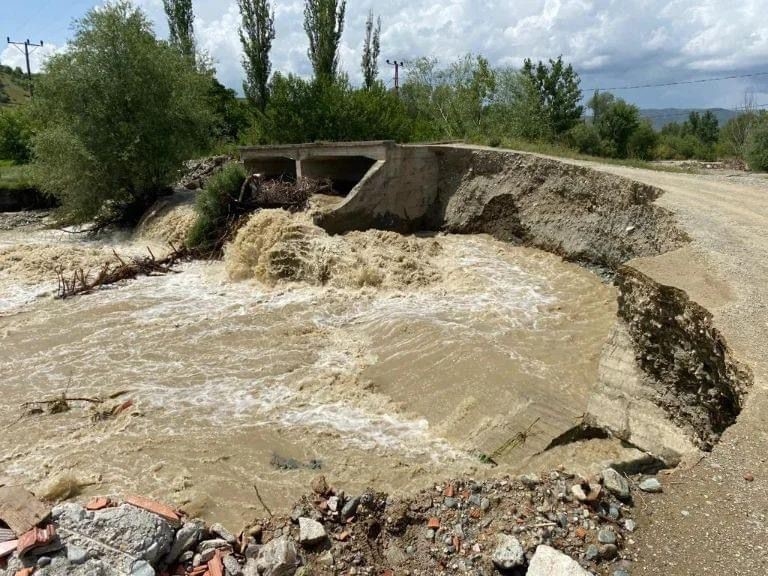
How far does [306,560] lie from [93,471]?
2717 mm

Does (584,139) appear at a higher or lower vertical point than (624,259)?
higher

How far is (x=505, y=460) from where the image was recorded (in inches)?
216

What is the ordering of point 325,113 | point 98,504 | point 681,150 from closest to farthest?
point 98,504
point 325,113
point 681,150

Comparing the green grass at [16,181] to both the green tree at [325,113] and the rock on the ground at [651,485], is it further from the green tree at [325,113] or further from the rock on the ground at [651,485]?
the rock on the ground at [651,485]

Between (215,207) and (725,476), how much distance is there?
12.8 meters

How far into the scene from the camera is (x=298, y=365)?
7.81 meters

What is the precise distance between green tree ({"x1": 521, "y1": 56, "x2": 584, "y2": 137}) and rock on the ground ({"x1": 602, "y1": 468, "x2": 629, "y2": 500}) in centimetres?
2745

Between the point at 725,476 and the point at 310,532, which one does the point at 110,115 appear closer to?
the point at 310,532

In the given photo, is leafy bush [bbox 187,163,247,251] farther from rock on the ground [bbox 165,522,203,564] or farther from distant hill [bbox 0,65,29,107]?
distant hill [bbox 0,65,29,107]

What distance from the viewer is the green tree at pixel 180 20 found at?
2941 cm

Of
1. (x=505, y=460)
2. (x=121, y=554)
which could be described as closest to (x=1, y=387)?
(x=121, y=554)

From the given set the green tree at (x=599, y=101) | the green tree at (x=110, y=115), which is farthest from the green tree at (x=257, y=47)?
the green tree at (x=599, y=101)

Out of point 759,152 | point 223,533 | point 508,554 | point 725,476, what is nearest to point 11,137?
point 223,533

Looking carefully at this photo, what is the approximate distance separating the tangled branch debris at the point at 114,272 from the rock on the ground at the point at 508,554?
10247 mm
